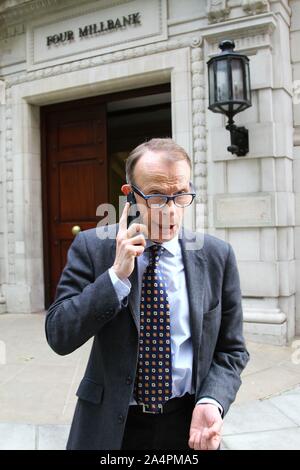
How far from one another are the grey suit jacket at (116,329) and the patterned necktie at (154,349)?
6 centimetres

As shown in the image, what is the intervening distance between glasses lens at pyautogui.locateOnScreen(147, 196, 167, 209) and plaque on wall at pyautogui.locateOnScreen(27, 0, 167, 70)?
563 centimetres

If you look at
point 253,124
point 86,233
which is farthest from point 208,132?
point 86,233

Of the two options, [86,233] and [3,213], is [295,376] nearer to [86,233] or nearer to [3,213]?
[86,233]

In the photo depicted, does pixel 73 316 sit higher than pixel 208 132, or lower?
lower

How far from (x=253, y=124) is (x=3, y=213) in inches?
180

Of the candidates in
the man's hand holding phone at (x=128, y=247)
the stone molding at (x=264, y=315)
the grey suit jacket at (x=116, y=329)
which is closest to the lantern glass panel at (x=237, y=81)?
the stone molding at (x=264, y=315)

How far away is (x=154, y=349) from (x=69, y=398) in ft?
9.08

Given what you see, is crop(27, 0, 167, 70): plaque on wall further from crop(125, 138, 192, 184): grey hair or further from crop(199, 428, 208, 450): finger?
crop(199, 428, 208, 450): finger

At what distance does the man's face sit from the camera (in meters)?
1.55

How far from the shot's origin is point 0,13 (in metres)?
7.69

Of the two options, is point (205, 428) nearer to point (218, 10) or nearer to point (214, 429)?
point (214, 429)

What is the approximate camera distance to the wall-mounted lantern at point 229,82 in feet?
17.8

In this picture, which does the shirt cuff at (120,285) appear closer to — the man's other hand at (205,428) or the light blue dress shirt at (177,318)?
the light blue dress shirt at (177,318)

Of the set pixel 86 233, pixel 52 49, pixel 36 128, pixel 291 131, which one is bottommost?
pixel 86 233
